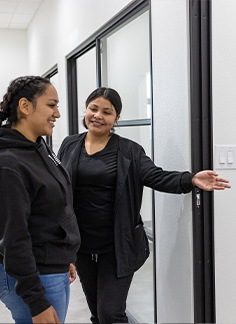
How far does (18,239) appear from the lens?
1062 mm

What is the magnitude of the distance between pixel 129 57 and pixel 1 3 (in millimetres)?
2661

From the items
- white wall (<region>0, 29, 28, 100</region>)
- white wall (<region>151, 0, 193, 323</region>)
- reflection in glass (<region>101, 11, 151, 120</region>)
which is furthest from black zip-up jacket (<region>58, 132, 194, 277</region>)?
white wall (<region>0, 29, 28, 100</region>)

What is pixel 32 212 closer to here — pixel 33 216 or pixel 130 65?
pixel 33 216

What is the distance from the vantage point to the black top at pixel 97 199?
1.72 metres

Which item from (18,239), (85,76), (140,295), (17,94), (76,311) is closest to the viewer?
(18,239)

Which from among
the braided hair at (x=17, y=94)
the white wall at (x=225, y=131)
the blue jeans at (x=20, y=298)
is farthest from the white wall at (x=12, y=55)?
the blue jeans at (x=20, y=298)

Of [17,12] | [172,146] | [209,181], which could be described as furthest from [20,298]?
[17,12]

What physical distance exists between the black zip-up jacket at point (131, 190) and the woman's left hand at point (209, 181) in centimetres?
4

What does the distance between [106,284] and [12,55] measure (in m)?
4.80

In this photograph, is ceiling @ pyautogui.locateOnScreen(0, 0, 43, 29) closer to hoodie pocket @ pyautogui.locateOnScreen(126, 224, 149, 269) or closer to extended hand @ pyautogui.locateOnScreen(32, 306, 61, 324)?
hoodie pocket @ pyautogui.locateOnScreen(126, 224, 149, 269)

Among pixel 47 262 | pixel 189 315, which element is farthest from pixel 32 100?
pixel 189 315

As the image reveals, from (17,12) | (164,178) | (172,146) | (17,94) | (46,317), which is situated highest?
(17,12)

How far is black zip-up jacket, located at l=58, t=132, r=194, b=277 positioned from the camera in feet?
5.51

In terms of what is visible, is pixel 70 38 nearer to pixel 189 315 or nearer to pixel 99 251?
pixel 99 251
